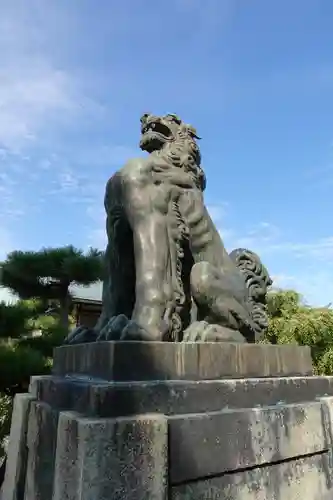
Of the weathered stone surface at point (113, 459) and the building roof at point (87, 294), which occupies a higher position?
the building roof at point (87, 294)

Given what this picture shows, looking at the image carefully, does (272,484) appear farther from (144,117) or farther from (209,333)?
(144,117)

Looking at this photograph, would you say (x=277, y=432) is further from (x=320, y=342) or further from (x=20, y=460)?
(x=320, y=342)

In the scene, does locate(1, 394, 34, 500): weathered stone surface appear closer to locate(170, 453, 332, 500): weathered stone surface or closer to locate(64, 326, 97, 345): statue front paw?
locate(64, 326, 97, 345): statue front paw

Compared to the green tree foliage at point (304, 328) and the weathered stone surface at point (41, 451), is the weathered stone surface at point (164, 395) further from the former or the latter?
the green tree foliage at point (304, 328)

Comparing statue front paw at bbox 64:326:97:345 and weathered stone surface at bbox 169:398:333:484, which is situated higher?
statue front paw at bbox 64:326:97:345

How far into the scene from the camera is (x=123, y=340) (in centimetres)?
222

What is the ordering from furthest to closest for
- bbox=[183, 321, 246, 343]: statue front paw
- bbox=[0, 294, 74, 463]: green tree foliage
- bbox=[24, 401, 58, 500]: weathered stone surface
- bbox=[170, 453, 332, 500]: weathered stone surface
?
bbox=[0, 294, 74, 463]: green tree foliage < bbox=[183, 321, 246, 343]: statue front paw < bbox=[24, 401, 58, 500]: weathered stone surface < bbox=[170, 453, 332, 500]: weathered stone surface

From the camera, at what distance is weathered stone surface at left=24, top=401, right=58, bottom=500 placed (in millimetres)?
2236

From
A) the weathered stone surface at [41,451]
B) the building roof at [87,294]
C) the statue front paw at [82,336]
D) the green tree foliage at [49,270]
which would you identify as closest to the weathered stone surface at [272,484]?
the weathered stone surface at [41,451]

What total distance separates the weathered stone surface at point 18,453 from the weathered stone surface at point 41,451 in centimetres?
10

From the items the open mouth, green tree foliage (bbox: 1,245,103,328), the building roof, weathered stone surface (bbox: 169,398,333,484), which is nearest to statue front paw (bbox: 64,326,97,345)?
weathered stone surface (bbox: 169,398,333,484)

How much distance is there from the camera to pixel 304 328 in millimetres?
10695

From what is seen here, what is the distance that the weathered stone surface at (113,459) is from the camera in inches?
69.2

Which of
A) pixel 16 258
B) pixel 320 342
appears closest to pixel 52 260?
pixel 16 258
